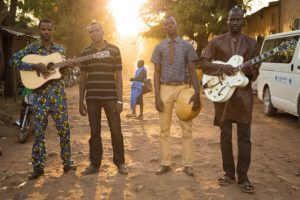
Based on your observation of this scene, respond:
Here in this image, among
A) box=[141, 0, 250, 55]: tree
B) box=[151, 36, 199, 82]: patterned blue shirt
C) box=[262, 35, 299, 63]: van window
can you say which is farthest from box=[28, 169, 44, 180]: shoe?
box=[141, 0, 250, 55]: tree

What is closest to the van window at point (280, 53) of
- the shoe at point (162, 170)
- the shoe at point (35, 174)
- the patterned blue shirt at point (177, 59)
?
the patterned blue shirt at point (177, 59)

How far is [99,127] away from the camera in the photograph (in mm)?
5812

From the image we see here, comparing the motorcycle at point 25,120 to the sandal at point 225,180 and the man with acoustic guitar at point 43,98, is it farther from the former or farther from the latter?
the sandal at point 225,180

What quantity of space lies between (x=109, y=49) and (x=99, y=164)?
166cm

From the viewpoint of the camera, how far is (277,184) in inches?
209

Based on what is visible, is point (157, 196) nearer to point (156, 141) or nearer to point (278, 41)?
point (156, 141)

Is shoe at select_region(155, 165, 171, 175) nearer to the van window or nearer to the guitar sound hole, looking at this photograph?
the guitar sound hole

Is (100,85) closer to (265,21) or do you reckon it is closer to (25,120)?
(25,120)

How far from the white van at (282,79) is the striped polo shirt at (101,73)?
16.5 ft

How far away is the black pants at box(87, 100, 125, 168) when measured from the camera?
18.7 feet

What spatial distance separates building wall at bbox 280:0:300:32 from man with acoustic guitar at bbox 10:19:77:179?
1485cm

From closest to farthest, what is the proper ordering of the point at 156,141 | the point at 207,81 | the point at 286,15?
the point at 207,81
the point at 156,141
the point at 286,15

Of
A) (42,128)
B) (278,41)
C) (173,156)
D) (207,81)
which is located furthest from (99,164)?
(278,41)

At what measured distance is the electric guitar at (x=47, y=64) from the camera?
5.42 meters
